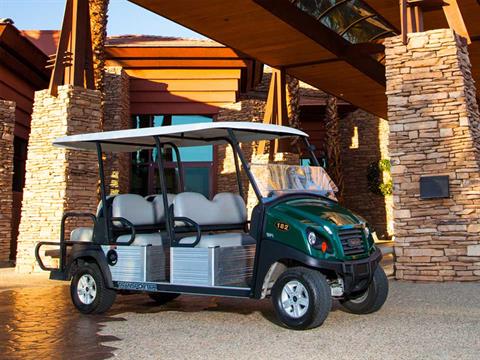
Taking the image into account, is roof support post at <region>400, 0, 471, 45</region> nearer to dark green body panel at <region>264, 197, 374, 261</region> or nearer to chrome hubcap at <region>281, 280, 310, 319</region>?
dark green body panel at <region>264, 197, 374, 261</region>

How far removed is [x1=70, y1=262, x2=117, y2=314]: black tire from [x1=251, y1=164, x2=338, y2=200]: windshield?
2411 millimetres

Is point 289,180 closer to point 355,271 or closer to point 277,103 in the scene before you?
point 355,271

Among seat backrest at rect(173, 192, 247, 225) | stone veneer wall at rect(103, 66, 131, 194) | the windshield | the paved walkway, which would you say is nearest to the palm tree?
stone veneer wall at rect(103, 66, 131, 194)

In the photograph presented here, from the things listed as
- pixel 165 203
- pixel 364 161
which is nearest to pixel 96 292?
pixel 165 203

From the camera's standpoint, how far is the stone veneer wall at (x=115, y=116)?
1714 centimetres

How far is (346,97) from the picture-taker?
20.6 meters

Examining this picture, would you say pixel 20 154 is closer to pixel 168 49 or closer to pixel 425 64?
pixel 168 49

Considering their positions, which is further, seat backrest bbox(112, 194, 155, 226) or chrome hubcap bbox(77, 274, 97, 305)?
seat backrest bbox(112, 194, 155, 226)

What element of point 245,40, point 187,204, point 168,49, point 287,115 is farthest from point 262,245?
point 168,49

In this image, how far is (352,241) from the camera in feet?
19.0

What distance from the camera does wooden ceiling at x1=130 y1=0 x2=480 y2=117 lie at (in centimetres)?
1233

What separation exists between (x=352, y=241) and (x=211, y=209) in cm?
201

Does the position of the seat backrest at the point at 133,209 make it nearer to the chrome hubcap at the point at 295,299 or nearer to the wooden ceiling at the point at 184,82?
the chrome hubcap at the point at 295,299

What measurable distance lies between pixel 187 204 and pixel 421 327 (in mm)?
2950
